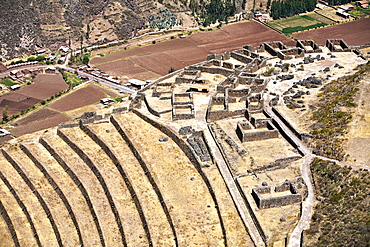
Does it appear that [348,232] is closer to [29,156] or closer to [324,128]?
[324,128]

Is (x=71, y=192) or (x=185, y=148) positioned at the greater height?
(x=185, y=148)

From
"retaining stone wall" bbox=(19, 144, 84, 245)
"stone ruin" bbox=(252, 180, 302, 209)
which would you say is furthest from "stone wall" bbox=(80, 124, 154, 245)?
"stone ruin" bbox=(252, 180, 302, 209)

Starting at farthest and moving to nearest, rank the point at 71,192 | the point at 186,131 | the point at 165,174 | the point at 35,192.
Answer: the point at 186,131, the point at 35,192, the point at 71,192, the point at 165,174

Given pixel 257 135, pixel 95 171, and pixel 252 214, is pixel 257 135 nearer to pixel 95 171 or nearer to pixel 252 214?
pixel 252 214

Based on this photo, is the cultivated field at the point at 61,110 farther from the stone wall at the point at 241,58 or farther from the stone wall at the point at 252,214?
the stone wall at the point at 252,214

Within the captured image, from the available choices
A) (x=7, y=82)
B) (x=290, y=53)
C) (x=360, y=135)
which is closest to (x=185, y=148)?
(x=360, y=135)

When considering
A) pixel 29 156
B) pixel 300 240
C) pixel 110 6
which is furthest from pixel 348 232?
pixel 110 6
